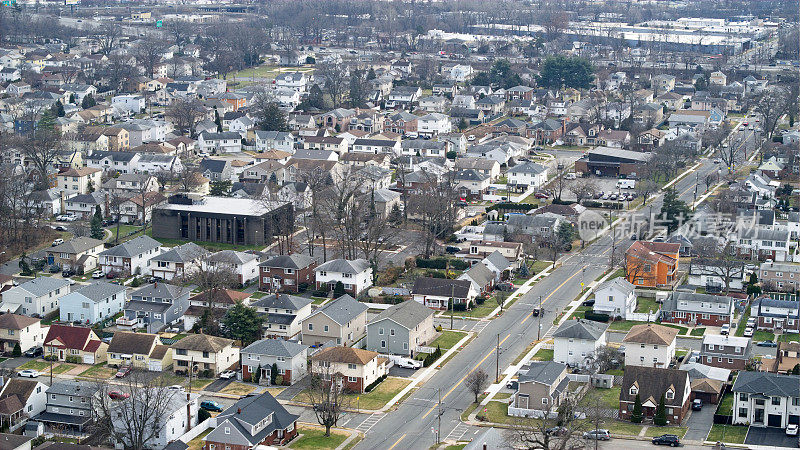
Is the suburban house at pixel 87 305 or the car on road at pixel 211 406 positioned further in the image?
the suburban house at pixel 87 305

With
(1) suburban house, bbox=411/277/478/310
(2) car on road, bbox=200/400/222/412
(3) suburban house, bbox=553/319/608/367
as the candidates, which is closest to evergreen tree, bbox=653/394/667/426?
(3) suburban house, bbox=553/319/608/367

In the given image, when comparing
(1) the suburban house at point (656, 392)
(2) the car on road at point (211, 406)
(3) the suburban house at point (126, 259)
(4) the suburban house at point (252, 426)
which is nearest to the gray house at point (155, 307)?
(3) the suburban house at point (126, 259)

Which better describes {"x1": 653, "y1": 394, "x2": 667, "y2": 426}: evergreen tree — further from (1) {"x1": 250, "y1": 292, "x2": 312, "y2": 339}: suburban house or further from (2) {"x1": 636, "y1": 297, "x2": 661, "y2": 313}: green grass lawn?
(1) {"x1": 250, "y1": 292, "x2": 312, "y2": 339}: suburban house

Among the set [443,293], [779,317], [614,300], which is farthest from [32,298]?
[779,317]

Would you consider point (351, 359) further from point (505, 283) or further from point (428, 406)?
point (505, 283)

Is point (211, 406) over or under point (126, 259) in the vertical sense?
under

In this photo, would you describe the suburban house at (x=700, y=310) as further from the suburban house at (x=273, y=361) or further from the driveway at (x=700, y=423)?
the suburban house at (x=273, y=361)

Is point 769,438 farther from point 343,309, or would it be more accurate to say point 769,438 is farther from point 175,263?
point 175,263
